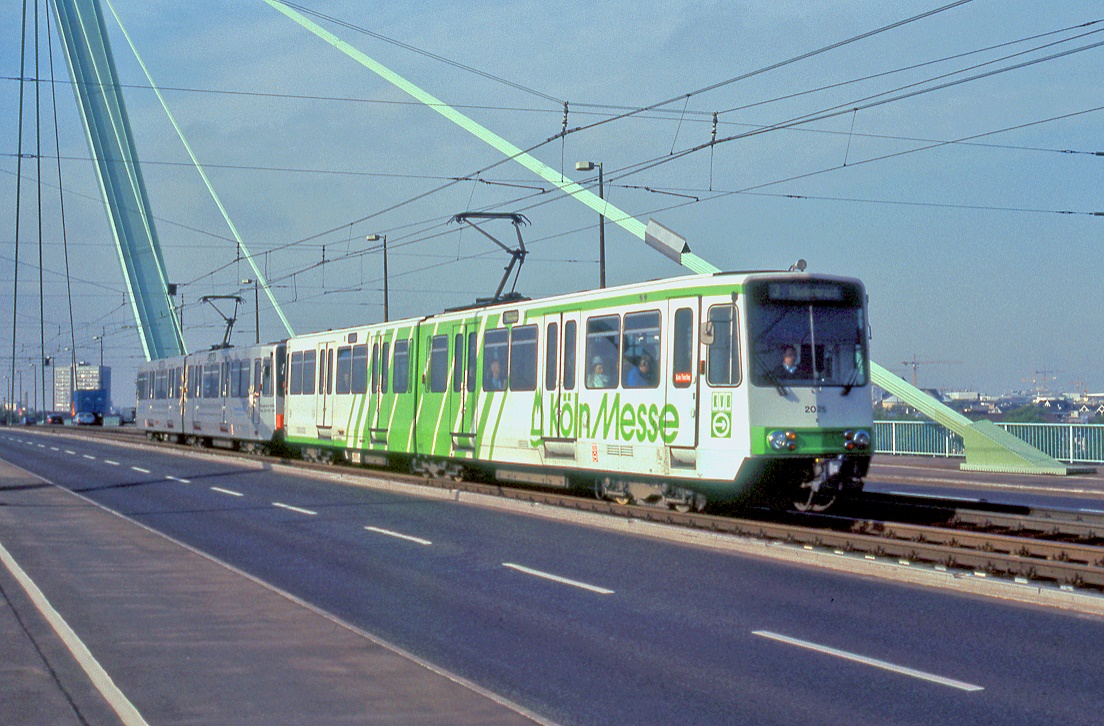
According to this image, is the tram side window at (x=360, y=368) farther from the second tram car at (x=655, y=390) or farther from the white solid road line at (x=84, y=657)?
the white solid road line at (x=84, y=657)

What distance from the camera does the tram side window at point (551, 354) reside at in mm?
19281

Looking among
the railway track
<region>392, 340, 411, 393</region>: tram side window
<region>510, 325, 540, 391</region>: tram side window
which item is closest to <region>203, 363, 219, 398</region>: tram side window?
<region>392, 340, 411, 393</region>: tram side window

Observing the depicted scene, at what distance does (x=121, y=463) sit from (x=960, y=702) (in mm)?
30101

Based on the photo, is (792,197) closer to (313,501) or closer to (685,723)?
(313,501)

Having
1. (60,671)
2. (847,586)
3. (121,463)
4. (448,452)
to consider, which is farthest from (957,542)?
(121,463)

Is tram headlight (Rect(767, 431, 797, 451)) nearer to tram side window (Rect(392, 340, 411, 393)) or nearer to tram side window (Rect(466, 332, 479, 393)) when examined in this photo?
tram side window (Rect(466, 332, 479, 393))

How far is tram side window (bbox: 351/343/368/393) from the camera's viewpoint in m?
27.2

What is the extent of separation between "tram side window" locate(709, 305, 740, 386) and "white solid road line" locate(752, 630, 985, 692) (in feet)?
22.7

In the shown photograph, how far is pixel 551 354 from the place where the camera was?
19453 millimetres

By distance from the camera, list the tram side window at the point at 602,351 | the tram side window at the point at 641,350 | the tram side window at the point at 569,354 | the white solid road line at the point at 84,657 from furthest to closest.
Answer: the tram side window at the point at 569,354, the tram side window at the point at 602,351, the tram side window at the point at 641,350, the white solid road line at the point at 84,657

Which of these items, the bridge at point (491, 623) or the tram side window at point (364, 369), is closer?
the bridge at point (491, 623)

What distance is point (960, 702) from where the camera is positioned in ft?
22.6

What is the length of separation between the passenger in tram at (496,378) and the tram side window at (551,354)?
1.53m

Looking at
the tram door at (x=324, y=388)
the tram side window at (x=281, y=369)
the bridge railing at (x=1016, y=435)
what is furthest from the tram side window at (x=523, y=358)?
the tram side window at (x=281, y=369)
